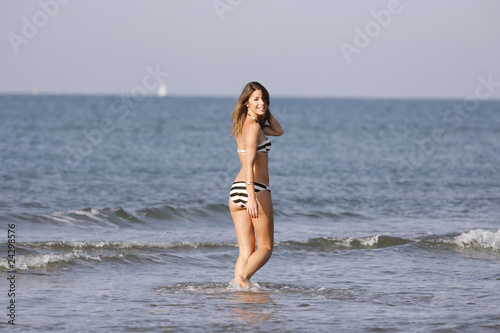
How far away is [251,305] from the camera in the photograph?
19.7ft

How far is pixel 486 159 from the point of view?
23.7m

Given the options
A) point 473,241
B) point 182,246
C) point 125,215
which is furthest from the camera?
point 125,215

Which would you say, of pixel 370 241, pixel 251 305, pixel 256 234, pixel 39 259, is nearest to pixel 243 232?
pixel 256 234

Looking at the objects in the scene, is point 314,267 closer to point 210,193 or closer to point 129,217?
point 129,217

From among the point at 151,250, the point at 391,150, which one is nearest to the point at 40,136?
Result: the point at 391,150

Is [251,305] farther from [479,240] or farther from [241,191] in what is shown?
[479,240]

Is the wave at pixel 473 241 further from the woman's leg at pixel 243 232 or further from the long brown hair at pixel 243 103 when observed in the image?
the long brown hair at pixel 243 103

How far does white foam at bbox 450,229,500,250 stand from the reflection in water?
4336 millimetres

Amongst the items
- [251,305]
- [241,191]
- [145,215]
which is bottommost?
[251,305]

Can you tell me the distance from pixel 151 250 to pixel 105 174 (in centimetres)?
980

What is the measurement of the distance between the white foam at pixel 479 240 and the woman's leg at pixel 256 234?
4.50 m

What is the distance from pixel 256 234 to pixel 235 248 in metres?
3.16

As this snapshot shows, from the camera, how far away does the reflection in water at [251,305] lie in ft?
18.3

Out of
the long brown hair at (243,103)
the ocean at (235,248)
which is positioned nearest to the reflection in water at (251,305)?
the ocean at (235,248)
